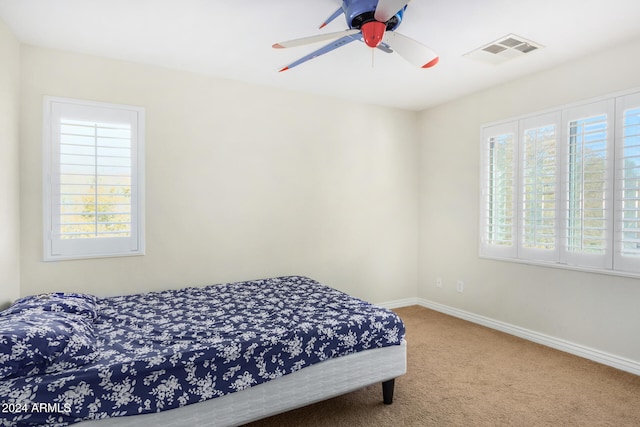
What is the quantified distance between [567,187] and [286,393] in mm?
2829

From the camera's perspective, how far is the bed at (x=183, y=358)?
1470 mm

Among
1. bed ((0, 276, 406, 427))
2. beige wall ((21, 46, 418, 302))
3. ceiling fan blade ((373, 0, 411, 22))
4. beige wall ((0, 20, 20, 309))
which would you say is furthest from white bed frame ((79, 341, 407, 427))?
ceiling fan blade ((373, 0, 411, 22))

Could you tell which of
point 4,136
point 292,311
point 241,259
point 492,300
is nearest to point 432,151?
point 492,300

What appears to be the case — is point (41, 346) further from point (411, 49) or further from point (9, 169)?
point (411, 49)

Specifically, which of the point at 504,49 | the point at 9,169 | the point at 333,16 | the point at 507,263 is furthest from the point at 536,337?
the point at 9,169

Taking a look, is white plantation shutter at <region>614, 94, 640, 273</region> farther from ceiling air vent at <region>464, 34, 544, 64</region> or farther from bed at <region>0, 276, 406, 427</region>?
bed at <region>0, 276, 406, 427</region>

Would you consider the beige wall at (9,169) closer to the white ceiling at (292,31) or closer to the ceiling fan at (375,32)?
the white ceiling at (292,31)

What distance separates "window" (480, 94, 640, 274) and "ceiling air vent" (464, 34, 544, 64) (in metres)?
0.68

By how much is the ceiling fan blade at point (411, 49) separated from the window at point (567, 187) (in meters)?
1.71

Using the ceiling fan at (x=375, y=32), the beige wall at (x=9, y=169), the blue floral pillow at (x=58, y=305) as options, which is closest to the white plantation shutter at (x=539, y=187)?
the ceiling fan at (x=375, y=32)

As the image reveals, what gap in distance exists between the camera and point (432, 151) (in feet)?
14.4

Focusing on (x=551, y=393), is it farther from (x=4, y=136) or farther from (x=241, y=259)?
(x=4, y=136)

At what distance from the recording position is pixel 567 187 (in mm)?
3004

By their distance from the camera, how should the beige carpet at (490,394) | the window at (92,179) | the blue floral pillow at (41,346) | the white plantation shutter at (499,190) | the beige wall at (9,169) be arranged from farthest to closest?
1. the white plantation shutter at (499,190)
2. the window at (92,179)
3. the beige wall at (9,169)
4. the beige carpet at (490,394)
5. the blue floral pillow at (41,346)
